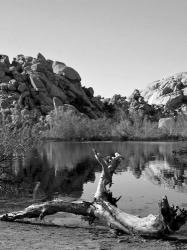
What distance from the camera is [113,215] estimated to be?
17.6 metres

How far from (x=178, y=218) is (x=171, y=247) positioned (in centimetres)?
118

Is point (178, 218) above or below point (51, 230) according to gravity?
above

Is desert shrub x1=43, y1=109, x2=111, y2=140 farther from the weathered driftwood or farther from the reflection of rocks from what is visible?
the weathered driftwood

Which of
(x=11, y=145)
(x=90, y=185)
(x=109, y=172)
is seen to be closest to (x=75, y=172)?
(x=90, y=185)

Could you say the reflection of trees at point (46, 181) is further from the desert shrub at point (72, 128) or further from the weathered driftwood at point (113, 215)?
the desert shrub at point (72, 128)

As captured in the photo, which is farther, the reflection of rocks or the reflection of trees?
the reflection of rocks

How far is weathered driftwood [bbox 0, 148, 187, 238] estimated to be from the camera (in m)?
15.5

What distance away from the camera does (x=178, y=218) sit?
51.3ft

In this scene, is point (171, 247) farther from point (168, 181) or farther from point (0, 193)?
point (168, 181)

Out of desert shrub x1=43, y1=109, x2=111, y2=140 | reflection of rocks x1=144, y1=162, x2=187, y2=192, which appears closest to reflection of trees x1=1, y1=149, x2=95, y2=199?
reflection of rocks x1=144, y1=162, x2=187, y2=192

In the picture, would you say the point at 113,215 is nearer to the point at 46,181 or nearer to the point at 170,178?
the point at 46,181

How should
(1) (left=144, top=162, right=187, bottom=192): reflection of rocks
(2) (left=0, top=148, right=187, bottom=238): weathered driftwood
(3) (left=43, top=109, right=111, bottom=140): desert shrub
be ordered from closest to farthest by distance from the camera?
(2) (left=0, top=148, right=187, bottom=238): weathered driftwood, (1) (left=144, top=162, right=187, bottom=192): reflection of rocks, (3) (left=43, top=109, right=111, bottom=140): desert shrub

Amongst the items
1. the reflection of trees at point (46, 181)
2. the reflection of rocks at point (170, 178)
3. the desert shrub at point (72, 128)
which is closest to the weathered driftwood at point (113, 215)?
the reflection of trees at point (46, 181)

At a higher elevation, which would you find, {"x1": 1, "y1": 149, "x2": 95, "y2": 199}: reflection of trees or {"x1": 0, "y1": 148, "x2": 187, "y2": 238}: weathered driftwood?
{"x1": 0, "y1": 148, "x2": 187, "y2": 238}: weathered driftwood
